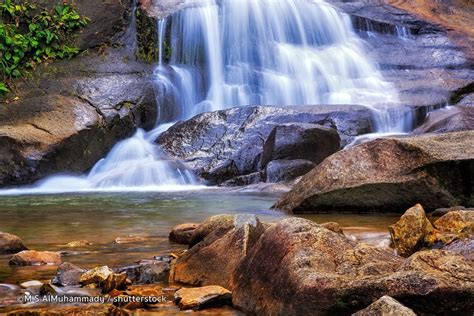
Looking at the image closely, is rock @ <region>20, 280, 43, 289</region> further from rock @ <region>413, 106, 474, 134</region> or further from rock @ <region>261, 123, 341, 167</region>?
rock @ <region>413, 106, 474, 134</region>

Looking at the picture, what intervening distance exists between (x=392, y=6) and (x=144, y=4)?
23.9ft

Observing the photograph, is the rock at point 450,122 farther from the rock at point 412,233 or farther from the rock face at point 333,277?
the rock face at point 333,277

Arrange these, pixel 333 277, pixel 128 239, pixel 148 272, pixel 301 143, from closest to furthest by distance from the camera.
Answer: pixel 333 277 < pixel 148 272 < pixel 128 239 < pixel 301 143

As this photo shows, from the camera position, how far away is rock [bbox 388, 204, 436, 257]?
4.79 m

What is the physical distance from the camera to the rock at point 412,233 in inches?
189

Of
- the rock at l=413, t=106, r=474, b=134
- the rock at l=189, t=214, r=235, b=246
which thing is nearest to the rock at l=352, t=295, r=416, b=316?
the rock at l=189, t=214, r=235, b=246

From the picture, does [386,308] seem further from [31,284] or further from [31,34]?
[31,34]

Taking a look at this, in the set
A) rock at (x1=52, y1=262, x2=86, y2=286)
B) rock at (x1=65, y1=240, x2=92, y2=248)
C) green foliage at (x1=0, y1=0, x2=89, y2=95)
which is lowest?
rock at (x1=65, y1=240, x2=92, y2=248)

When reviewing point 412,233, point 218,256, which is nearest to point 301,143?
point 412,233

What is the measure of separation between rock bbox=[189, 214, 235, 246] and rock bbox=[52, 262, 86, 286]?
3.13 feet

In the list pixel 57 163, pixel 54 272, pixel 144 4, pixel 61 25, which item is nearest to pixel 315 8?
pixel 144 4

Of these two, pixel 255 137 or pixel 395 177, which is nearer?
pixel 395 177

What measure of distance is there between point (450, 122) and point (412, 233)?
829 cm

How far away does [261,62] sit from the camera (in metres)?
17.4
